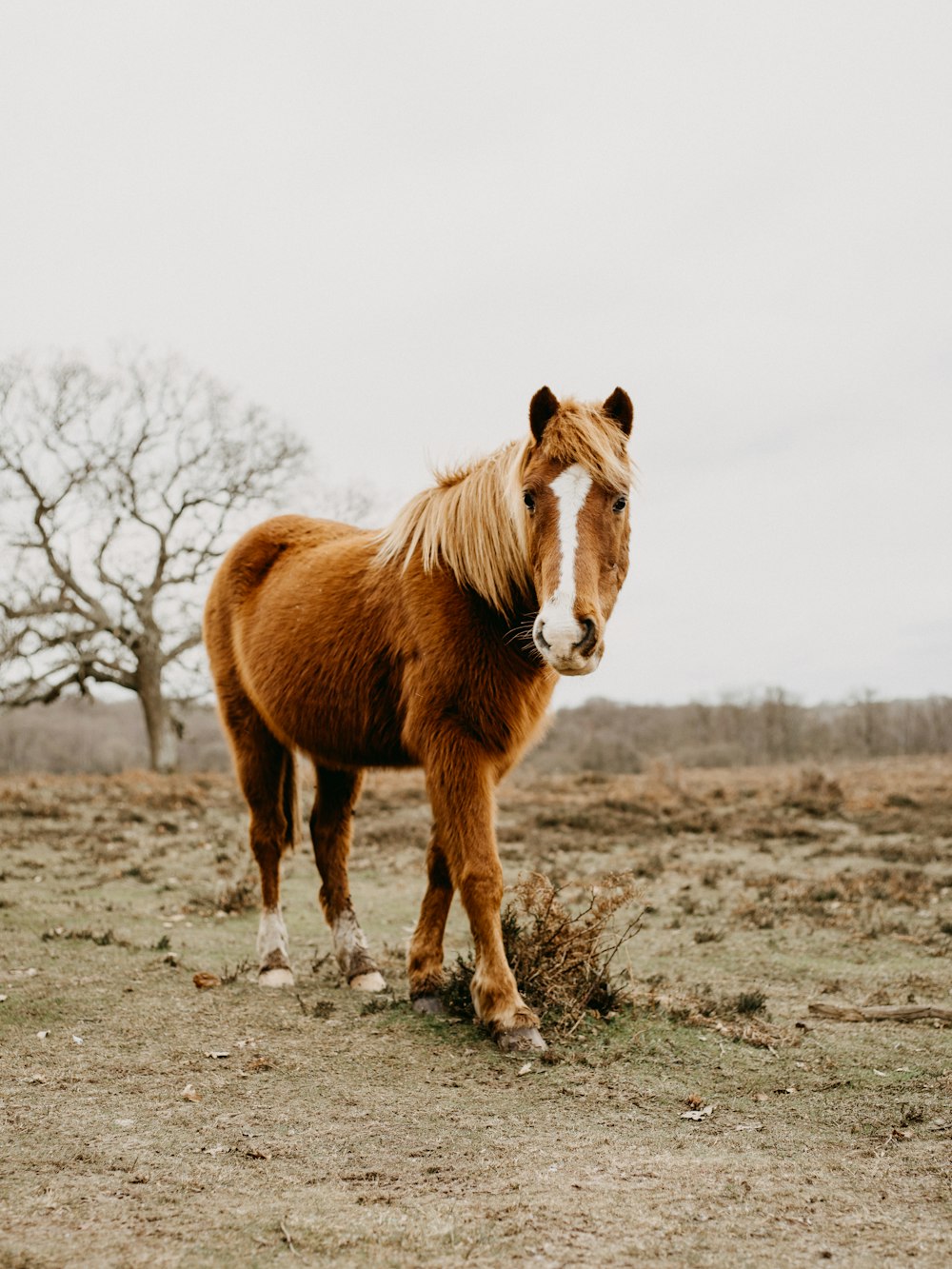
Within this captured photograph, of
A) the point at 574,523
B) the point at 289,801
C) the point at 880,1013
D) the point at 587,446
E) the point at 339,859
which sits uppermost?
the point at 587,446

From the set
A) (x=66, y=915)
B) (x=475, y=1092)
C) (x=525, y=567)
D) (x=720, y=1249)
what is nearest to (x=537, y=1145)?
(x=475, y=1092)

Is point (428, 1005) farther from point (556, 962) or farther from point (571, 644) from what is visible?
point (571, 644)

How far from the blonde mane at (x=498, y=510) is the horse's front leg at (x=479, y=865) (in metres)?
0.77

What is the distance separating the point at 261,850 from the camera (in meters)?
5.90

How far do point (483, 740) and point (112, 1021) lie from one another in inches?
85.2

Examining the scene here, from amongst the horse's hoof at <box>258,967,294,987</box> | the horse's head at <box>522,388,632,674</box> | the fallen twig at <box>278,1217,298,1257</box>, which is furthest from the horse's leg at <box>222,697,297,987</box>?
the fallen twig at <box>278,1217,298,1257</box>

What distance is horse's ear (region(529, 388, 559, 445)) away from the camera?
4.09 m

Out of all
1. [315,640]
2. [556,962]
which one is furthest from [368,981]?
[315,640]

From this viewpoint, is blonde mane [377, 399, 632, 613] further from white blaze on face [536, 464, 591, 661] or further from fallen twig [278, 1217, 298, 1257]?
→ fallen twig [278, 1217, 298, 1257]

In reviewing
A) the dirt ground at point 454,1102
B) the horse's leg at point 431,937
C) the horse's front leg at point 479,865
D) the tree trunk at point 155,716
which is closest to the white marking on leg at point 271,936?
the dirt ground at point 454,1102

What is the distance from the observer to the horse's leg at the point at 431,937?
467cm

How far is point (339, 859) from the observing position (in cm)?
580

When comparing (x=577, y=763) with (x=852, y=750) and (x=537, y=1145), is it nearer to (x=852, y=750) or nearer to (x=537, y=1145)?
(x=852, y=750)

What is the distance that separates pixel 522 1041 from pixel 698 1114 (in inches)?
33.8
